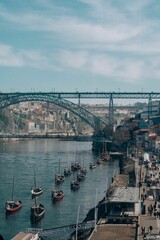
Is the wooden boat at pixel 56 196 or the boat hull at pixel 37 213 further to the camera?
the wooden boat at pixel 56 196

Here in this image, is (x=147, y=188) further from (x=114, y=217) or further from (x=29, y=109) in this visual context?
(x=29, y=109)

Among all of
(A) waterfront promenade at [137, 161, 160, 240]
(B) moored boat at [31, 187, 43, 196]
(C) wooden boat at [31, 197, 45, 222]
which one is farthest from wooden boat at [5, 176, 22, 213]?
(A) waterfront promenade at [137, 161, 160, 240]

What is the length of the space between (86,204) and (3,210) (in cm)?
282

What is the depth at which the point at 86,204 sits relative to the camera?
59.5ft

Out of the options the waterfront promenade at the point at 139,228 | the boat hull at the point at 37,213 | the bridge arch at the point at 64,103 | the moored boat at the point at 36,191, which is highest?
the bridge arch at the point at 64,103

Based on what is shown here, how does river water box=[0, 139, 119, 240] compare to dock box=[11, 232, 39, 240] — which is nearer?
dock box=[11, 232, 39, 240]

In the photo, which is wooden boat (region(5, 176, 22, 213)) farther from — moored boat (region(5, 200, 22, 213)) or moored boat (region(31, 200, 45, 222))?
moored boat (region(31, 200, 45, 222))

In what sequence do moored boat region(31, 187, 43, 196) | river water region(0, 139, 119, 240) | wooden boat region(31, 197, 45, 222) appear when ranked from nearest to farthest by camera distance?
1. river water region(0, 139, 119, 240)
2. wooden boat region(31, 197, 45, 222)
3. moored boat region(31, 187, 43, 196)

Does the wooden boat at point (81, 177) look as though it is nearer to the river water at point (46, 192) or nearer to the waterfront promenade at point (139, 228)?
the river water at point (46, 192)

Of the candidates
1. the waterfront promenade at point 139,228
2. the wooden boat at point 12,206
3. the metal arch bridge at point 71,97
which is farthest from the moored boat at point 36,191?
the metal arch bridge at point 71,97

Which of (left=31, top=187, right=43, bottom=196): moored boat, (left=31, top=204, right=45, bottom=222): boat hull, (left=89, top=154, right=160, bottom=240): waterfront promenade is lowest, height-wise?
(left=31, top=204, right=45, bottom=222): boat hull

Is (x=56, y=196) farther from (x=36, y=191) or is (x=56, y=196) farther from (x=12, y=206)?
(x=12, y=206)

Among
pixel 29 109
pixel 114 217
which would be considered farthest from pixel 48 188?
pixel 29 109

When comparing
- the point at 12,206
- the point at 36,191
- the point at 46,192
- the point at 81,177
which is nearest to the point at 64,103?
the point at 81,177
